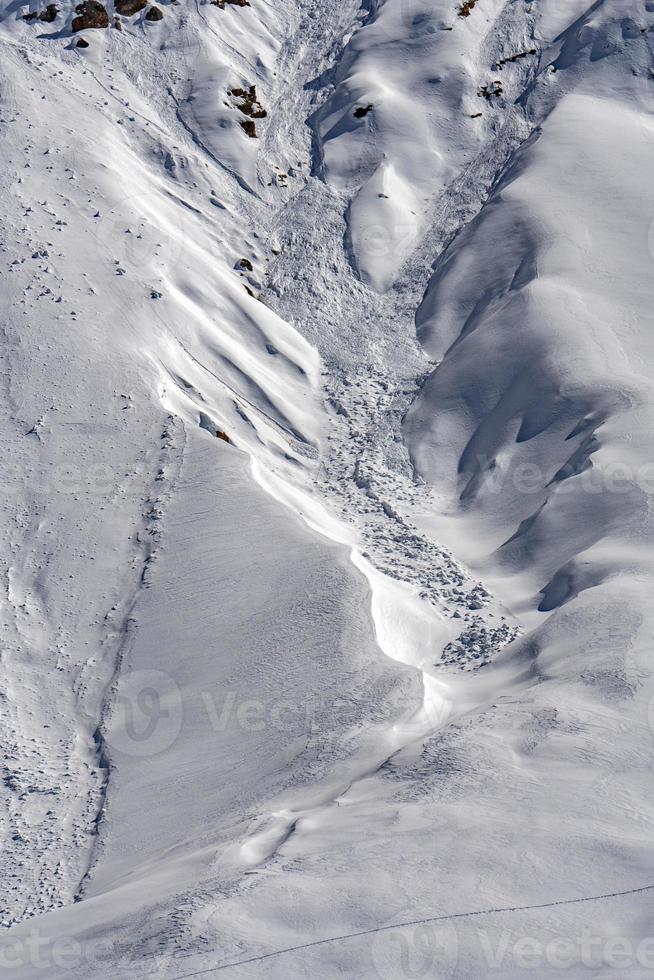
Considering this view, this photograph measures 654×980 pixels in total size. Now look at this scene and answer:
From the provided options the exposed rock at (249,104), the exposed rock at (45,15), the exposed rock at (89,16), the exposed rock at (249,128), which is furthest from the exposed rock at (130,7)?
the exposed rock at (249,128)

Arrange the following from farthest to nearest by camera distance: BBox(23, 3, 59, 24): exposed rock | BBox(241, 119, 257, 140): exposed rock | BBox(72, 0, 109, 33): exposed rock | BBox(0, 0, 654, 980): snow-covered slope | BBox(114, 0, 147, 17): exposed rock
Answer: BBox(114, 0, 147, 17): exposed rock < BBox(72, 0, 109, 33): exposed rock < BBox(23, 3, 59, 24): exposed rock < BBox(241, 119, 257, 140): exposed rock < BBox(0, 0, 654, 980): snow-covered slope

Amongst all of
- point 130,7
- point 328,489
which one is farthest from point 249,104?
point 328,489

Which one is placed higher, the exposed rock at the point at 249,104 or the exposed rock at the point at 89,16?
the exposed rock at the point at 89,16

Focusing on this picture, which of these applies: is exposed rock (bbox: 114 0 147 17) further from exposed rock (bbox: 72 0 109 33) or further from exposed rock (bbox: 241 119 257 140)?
exposed rock (bbox: 241 119 257 140)

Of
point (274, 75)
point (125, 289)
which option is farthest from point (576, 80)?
point (125, 289)

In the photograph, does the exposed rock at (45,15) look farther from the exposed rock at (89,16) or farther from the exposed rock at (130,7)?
the exposed rock at (130,7)

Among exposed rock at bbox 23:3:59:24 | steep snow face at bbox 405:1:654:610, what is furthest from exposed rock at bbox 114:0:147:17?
steep snow face at bbox 405:1:654:610

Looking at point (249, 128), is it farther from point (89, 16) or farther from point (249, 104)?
point (89, 16)
